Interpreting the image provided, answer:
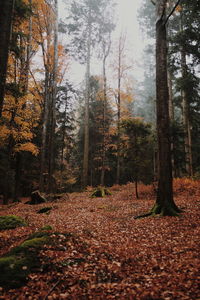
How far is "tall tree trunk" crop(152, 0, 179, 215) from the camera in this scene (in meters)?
6.36

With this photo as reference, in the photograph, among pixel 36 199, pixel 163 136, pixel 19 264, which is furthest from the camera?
pixel 36 199

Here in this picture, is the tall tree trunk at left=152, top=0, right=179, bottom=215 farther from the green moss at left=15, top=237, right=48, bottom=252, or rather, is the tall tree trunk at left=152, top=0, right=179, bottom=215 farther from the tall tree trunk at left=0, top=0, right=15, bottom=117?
the tall tree trunk at left=0, top=0, right=15, bottom=117

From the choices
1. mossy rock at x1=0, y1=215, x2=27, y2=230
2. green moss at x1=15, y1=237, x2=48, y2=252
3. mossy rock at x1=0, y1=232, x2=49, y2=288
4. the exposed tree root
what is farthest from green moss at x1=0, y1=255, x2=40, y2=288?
the exposed tree root

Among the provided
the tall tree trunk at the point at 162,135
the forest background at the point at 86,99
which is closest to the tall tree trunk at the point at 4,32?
the forest background at the point at 86,99

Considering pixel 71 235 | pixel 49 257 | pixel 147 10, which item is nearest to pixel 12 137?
pixel 71 235

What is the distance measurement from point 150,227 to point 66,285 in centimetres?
325

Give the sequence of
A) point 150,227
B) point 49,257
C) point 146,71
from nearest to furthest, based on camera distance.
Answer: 1. point 49,257
2. point 150,227
3. point 146,71

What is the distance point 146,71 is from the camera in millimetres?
42688

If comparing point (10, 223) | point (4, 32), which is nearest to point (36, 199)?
point (10, 223)

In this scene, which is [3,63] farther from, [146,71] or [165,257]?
[146,71]

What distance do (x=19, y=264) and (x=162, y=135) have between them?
550 centimetres

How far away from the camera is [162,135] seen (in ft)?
21.4

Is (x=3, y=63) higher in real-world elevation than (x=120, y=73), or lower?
lower

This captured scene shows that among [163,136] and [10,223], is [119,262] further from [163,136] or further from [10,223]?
[163,136]
